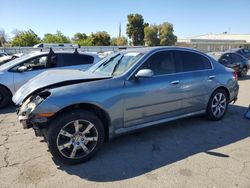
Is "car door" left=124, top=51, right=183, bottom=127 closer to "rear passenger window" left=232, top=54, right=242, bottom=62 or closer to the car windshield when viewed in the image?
the car windshield

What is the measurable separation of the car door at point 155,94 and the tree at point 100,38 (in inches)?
1903

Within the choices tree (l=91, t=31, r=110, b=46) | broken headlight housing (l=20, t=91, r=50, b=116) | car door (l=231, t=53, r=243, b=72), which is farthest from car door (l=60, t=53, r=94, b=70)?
tree (l=91, t=31, r=110, b=46)

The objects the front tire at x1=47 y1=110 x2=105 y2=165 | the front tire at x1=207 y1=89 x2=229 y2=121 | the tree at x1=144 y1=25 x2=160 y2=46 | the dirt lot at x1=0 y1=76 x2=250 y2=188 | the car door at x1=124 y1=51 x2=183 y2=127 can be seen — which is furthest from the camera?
the tree at x1=144 y1=25 x2=160 y2=46

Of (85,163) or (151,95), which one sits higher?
(151,95)

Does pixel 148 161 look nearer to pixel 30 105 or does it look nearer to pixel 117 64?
pixel 117 64

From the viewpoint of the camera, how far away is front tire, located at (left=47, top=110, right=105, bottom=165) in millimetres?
3488

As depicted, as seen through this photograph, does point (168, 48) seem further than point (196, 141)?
Yes

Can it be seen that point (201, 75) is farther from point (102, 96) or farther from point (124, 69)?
point (102, 96)

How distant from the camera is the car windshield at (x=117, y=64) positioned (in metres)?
4.28

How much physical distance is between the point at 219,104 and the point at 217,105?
0.07 meters

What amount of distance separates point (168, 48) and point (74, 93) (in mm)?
2190

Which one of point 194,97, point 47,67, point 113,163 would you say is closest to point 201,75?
point 194,97

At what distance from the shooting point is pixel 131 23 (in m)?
54.8

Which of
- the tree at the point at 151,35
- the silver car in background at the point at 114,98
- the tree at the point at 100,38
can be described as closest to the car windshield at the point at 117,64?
the silver car in background at the point at 114,98
